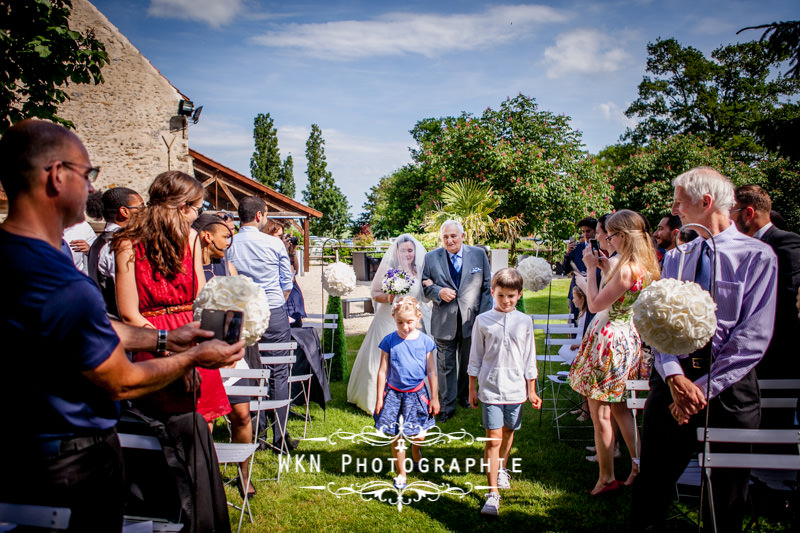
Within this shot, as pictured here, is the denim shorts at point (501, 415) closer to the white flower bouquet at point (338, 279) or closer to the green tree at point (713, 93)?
the white flower bouquet at point (338, 279)

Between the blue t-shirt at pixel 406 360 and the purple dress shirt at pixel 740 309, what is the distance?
2.08 meters

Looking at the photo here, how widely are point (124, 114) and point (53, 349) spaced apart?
15.6 meters

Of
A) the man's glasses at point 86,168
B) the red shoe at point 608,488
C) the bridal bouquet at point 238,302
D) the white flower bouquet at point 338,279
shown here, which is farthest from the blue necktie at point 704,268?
the white flower bouquet at point 338,279

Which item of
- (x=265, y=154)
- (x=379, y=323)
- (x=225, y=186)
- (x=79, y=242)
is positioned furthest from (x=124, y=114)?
(x=265, y=154)

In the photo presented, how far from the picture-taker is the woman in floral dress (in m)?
3.80

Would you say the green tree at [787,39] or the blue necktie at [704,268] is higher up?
the green tree at [787,39]

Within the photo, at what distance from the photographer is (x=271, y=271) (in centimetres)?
475

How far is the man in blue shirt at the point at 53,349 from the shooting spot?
1492 millimetres

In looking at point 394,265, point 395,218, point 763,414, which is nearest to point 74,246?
A: point 394,265

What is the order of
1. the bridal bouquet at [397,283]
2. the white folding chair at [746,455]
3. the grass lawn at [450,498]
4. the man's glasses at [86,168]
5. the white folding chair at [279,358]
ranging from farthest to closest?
the bridal bouquet at [397,283] < the white folding chair at [279,358] < the grass lawn at [450,498] < the white folding chair at [746,455] < the man's glasses at [86,168]

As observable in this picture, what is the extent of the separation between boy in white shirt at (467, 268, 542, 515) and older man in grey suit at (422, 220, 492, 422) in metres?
1.77

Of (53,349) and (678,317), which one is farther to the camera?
(678,317)

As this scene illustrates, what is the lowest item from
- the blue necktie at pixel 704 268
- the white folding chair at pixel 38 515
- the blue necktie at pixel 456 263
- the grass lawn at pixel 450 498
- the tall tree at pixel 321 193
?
the grass lawn at pixel 450 498

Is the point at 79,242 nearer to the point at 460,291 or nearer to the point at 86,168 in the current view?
the point at 86,168
